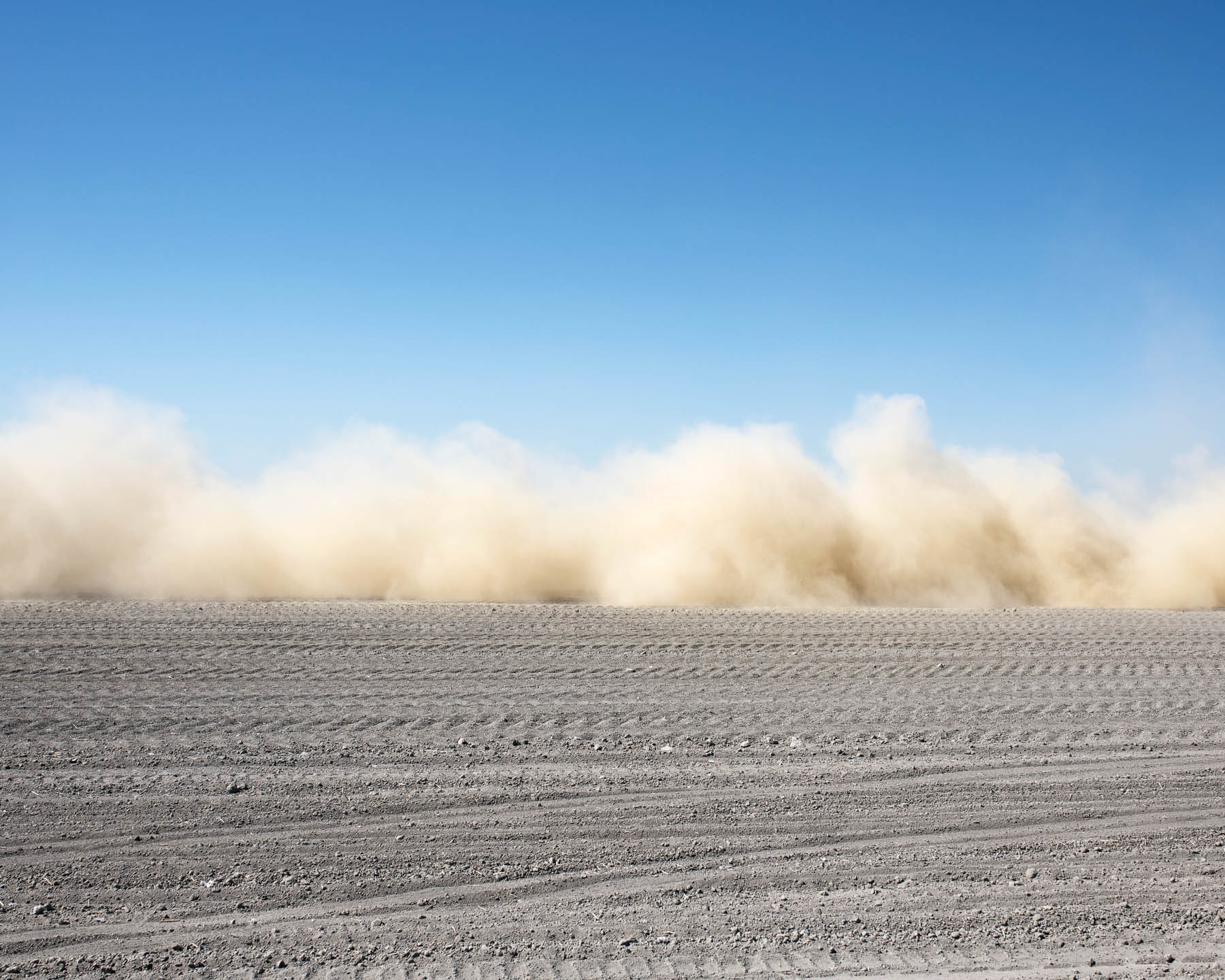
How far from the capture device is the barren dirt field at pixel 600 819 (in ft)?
15.4

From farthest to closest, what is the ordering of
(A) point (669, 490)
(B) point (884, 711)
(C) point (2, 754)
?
(A) point (669, 490), (B) point (884, 711), (C) point (2, 754)

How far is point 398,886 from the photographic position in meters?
5.32

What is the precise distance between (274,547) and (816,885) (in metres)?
20.5

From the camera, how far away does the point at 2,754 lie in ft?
25.3

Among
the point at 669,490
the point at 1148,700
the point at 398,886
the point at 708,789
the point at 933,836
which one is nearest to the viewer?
the point at 398,886

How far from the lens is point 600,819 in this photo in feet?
21.1

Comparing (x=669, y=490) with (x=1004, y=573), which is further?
(x=669, y=490)

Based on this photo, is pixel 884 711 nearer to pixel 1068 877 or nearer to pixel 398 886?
pixel 1068 877

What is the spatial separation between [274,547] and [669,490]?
10.3m

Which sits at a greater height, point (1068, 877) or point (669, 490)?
point (669, 490)

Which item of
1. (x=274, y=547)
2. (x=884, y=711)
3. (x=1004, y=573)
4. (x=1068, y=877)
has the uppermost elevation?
(x=274, y=547)

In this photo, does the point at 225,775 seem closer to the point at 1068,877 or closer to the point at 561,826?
the point at 561,826

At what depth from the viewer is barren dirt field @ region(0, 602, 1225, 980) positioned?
468 centimetres

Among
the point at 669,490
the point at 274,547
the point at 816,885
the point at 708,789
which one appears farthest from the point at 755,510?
the point at 816,885
